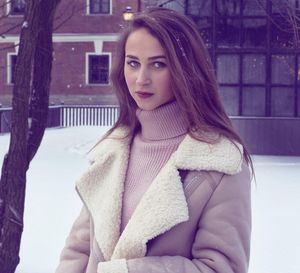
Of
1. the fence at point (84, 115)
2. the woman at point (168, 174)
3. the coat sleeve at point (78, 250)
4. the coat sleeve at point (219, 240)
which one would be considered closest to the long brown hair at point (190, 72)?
the woman at point (168, 174)

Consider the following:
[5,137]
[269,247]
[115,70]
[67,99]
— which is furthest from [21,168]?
A: [67,99]

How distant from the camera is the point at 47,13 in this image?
5.98 m

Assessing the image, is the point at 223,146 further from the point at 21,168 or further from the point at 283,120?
the point at 283,120

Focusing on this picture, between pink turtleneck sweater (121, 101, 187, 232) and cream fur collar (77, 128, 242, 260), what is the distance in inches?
1.2

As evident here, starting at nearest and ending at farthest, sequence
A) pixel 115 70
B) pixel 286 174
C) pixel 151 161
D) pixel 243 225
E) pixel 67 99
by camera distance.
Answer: pixel 243 225
pixel 151 161
pixel 115 70
pixel 286 174
pixel 67 99

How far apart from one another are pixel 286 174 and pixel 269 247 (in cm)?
670

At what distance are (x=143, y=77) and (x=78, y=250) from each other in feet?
2.27

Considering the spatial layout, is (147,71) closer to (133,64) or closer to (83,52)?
(133,64)

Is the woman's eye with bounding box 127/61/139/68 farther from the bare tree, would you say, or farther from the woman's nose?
the bare tree

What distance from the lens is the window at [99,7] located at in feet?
111

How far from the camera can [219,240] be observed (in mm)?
2094

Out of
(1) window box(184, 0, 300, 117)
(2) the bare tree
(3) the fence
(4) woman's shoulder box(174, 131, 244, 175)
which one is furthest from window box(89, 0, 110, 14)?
(4) woman's shoulder box(174, 131, 244, 175)

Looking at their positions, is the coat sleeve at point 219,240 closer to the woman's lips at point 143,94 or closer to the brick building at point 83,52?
the woman's lips at point 143,94

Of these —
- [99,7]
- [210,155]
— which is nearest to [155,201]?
[210,155]
